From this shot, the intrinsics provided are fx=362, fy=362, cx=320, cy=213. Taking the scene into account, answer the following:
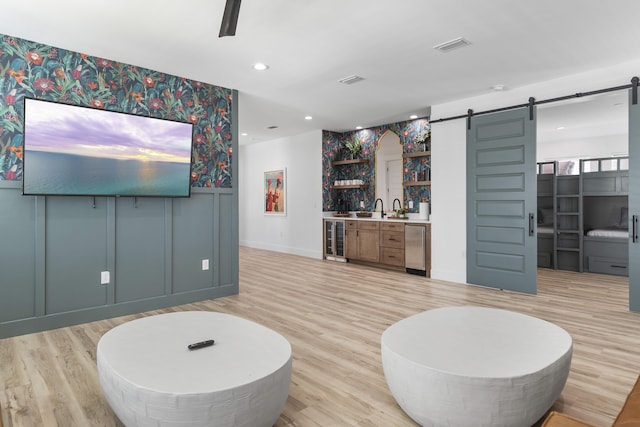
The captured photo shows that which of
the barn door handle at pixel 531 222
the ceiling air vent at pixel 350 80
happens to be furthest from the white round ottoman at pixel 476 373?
the ceiling air vent at pixel 350 80

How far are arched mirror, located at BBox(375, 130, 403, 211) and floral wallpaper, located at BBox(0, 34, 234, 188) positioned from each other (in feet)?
11.3

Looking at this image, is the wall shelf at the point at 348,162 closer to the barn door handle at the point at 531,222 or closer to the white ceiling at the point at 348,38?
the white ceiling at the point at 348,38

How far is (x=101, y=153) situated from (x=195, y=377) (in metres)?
2.85

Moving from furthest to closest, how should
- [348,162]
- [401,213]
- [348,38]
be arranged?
[348,162] < [401,213] < [348,38]

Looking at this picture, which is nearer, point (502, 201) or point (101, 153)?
point (101, 153)

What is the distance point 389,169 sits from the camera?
7.11m

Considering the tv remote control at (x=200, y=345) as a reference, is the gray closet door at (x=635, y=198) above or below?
above

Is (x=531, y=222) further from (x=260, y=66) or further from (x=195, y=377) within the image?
(x=195, y=377)

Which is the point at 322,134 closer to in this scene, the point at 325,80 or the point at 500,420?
the point at 325,80

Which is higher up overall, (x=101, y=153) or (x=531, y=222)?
(x=101, y=153)

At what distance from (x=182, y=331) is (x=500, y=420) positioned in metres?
1.76

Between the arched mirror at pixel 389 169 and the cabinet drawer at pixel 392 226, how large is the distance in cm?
63

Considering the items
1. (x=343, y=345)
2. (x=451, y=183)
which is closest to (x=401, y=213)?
(x=451, y=183)

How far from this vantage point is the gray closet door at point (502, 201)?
4727 mm
